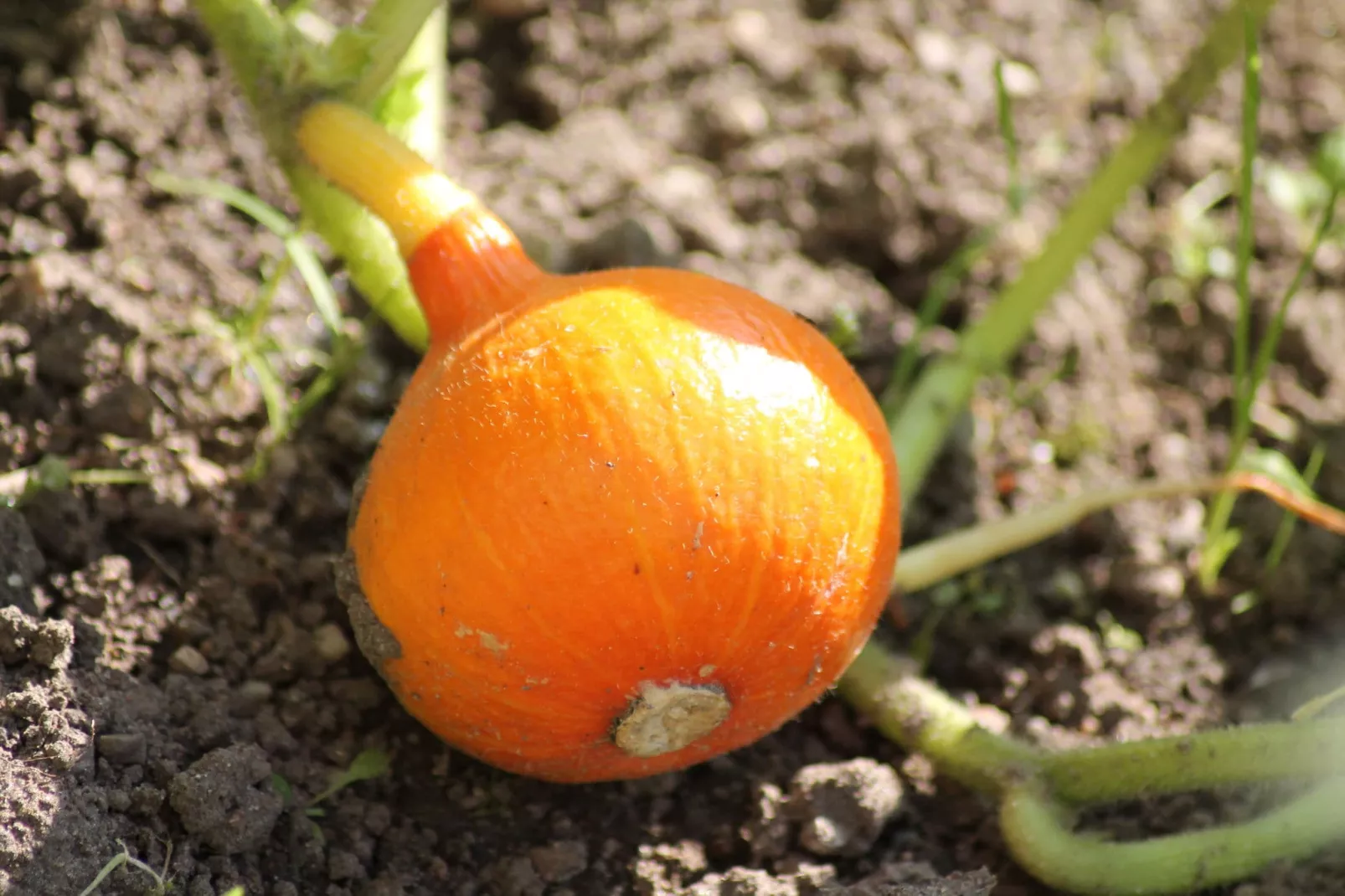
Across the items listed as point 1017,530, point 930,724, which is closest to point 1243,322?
point 1017,530

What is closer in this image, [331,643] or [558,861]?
[558,861]

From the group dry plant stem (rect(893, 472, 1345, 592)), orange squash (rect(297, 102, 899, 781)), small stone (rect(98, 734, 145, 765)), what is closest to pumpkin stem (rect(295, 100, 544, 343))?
orange squash (rect(297, 102, 899, 781))

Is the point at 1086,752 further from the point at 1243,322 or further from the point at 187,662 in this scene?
the point at 187,662

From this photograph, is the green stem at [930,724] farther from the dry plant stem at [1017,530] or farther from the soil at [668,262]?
the dry plant stem at [1017,530]

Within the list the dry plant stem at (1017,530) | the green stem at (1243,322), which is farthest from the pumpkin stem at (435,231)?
the green stem at (1243,322)

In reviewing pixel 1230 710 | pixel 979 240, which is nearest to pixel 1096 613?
pixel 1230 710
